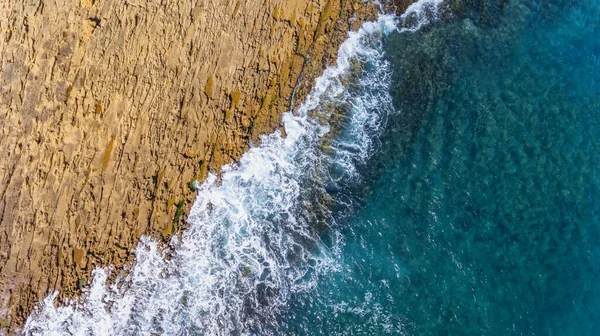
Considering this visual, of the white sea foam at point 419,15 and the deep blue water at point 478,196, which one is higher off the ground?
the white sea foam at point 419,15

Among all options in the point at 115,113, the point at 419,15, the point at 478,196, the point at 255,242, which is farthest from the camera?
the point at 419,15

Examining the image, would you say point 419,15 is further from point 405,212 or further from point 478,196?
point 405,212

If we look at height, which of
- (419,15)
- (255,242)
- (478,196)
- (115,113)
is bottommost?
(255,242)

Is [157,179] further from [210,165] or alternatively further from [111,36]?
[111,36]

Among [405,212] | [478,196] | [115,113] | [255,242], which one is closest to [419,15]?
[478,196]

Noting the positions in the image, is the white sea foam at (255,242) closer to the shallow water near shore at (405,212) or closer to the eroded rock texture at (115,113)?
the shallow water near shore at (405,212)

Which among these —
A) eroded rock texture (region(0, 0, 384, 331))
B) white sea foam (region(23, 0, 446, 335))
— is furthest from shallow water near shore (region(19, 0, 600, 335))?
eroded rock texture (region(0, 0, 384, 331))

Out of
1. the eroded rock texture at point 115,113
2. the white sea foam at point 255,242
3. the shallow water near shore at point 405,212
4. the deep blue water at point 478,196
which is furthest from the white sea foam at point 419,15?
the eroded rock texture at point 115,113
